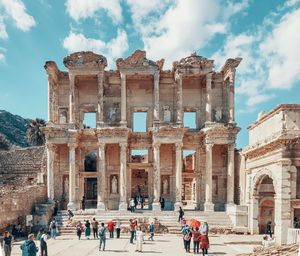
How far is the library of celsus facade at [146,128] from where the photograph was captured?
27.6 m

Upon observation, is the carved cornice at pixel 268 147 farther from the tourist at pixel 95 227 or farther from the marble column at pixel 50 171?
the marble column at pixel 50 171

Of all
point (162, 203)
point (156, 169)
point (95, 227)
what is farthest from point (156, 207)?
point (95, 227)

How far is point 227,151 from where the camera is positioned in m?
28.6

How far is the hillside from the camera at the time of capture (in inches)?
2731

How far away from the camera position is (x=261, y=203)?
2236 centimetres

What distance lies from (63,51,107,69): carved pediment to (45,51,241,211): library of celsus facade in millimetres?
76

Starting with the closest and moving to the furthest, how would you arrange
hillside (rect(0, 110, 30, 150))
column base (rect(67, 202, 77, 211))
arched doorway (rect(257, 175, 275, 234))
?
arched doorway (rect(257, 175, 275, 234)), column base (rect(67, 202, 77, 211)), hillside (rect(0, 110, 30, 150))

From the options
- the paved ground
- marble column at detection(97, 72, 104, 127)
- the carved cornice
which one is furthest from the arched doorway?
marble column at detection(97, 72, 104, 127)

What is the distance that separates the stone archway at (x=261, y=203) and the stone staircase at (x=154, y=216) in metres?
2.00

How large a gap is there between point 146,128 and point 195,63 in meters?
6.49

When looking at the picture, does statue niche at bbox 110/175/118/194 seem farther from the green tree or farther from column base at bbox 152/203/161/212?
the green tree

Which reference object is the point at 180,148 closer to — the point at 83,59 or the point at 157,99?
the point at 157,99

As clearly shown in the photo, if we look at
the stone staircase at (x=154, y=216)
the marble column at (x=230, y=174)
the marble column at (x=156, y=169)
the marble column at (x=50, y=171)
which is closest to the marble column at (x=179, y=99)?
the marble column at (x=156, y=169)

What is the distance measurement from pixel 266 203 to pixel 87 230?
11055 millimetres
